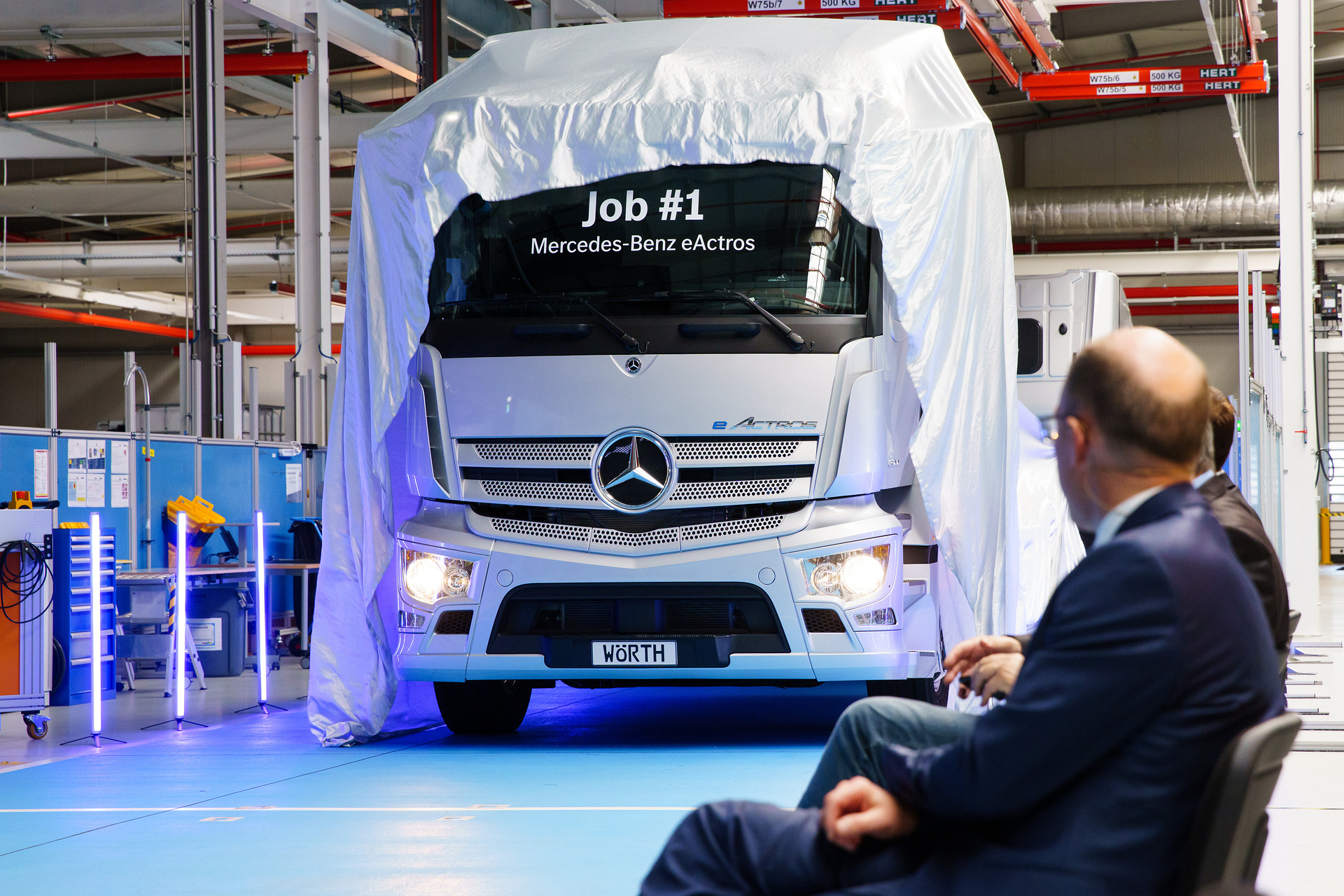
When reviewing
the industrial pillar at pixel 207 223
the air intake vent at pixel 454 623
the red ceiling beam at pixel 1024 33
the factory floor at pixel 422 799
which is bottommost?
the factory floor at pixel 422 799

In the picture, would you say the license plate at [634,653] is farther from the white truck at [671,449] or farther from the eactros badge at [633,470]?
the eactros badge at [633,470]

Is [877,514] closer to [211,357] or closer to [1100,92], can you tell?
[211,357]

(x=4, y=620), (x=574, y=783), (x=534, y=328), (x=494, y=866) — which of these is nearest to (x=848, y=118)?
(x=534, y=328)

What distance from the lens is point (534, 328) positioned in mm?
6250

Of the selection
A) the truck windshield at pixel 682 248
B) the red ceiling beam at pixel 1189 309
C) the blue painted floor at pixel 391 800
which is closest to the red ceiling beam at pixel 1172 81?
the blue painted floor at pixel 391 800

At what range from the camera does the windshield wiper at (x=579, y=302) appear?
612 centimetres

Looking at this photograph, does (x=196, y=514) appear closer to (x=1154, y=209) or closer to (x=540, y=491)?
(x=540, y=491)

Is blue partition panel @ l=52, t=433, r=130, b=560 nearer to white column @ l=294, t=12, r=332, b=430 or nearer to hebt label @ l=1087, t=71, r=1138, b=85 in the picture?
white column @ l=294, t=12, r=332, b=430

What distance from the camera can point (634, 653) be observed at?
6227mm

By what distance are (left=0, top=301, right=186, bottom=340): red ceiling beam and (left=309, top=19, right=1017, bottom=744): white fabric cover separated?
71.3 ft

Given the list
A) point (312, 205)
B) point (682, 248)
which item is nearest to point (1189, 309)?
point (312, 205)

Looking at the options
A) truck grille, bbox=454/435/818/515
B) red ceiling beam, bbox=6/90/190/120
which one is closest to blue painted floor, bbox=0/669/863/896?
truck grille, bbox=454/435/818/515

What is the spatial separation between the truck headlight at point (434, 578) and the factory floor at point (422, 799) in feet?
2.35

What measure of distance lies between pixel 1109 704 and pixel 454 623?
4726 millimetres
